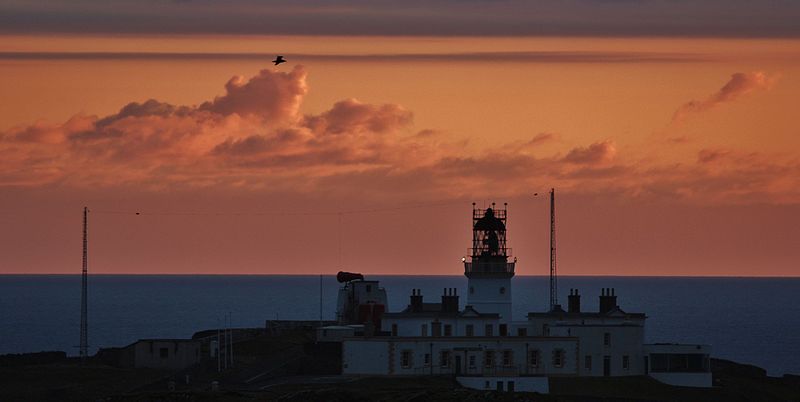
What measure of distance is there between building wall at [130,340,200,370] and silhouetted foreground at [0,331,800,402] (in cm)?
165

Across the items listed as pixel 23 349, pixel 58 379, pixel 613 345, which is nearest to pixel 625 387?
pixel 613 345

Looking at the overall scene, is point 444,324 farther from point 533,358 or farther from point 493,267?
point 493,267

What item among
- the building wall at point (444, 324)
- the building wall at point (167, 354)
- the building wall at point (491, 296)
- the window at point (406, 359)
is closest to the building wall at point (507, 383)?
the window at point (406, 359)

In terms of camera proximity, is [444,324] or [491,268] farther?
[491,268]

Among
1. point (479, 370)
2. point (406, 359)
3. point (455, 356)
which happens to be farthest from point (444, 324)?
point (406, 359)

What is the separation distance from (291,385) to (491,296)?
2123 centimetres

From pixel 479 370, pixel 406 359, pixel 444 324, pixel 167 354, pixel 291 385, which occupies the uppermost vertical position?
pixel 444 324

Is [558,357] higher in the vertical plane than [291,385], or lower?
higher

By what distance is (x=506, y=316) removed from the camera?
117188 mm

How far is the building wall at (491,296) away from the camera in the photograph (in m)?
118

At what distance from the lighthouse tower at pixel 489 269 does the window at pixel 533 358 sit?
23.3 ft

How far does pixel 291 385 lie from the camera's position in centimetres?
10081

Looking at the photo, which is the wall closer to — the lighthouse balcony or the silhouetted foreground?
the silhouetted foreground

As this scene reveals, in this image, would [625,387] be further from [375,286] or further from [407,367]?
[375,286]
